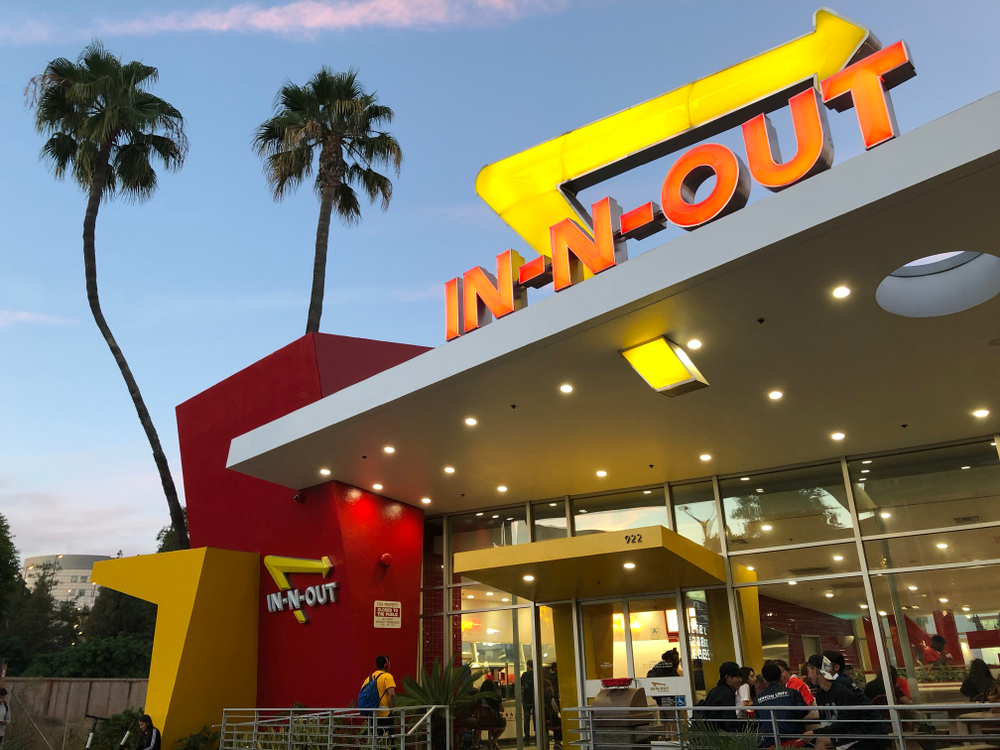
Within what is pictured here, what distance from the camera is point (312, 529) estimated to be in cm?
1257

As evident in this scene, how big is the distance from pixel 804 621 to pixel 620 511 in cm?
357

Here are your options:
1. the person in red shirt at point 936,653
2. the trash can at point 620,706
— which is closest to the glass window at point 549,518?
the trash can at point 620,706

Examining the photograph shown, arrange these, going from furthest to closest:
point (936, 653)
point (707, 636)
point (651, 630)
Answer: point (651, 630), point (707, 636), point (936, 653)

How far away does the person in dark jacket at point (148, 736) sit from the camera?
10336mm

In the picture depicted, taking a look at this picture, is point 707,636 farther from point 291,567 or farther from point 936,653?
point 291,567

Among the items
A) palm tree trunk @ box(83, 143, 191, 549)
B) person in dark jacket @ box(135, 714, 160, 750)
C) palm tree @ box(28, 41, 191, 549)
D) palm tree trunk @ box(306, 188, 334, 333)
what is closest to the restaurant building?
person in dark jacket @ box(135, 714, 160, 750)

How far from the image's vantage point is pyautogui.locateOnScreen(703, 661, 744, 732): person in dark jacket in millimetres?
7746

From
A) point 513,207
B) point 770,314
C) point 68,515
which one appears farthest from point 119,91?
point 68,515

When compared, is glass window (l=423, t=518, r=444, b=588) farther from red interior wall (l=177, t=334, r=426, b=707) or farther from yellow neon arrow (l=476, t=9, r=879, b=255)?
yellow neon arrow (l=476, t=9, r=879, b=255)

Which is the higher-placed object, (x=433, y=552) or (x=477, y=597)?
(x=433, y=552)

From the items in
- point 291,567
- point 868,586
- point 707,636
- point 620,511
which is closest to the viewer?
point 868,586

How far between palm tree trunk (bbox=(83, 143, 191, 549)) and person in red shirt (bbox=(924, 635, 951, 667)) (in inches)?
653

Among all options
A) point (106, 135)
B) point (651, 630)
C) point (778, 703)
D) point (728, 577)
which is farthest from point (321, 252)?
point (778, 703)

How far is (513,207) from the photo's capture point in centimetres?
1157
